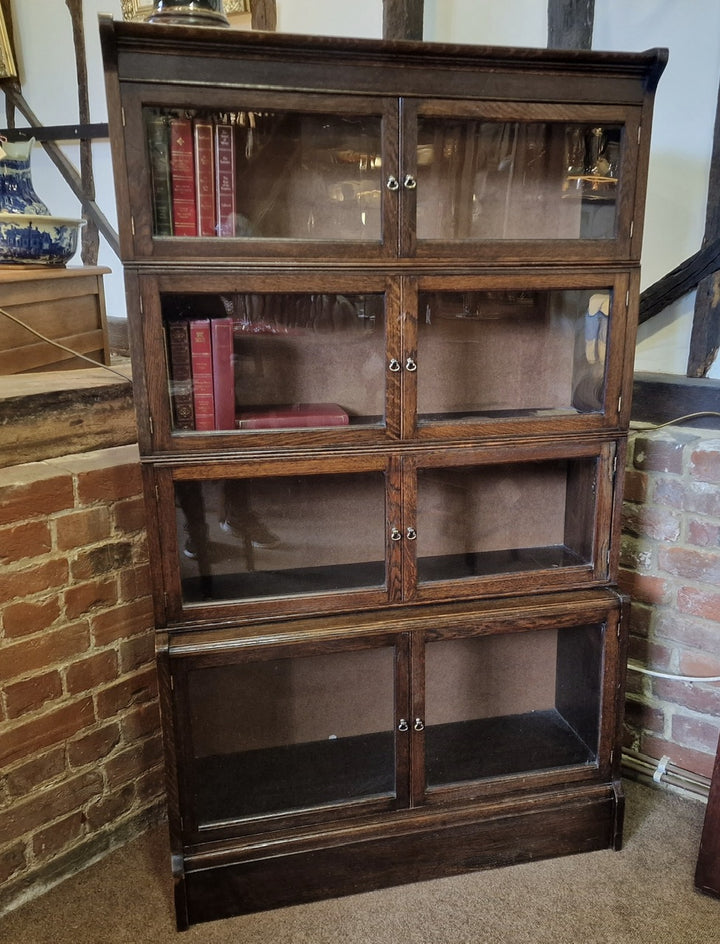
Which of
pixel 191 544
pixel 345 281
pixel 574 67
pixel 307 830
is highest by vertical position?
pixel 574 67

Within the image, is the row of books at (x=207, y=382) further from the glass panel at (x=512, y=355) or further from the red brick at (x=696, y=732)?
the red brick at (x=696, y=732)

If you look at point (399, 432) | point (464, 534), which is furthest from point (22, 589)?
point (464, 534)

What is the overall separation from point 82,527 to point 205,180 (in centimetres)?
77

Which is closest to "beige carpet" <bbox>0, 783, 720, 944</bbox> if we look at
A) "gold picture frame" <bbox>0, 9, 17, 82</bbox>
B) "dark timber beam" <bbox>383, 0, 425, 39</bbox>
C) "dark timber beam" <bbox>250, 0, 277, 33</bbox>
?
"dark timber beam" <bbox>383, 0, 425, 39</bbox>

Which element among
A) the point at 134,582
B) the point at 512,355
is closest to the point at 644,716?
the point at 512,355

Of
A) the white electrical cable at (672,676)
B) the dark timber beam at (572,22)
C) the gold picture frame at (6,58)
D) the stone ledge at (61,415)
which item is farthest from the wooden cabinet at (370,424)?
the gold picture frame at (6,58)

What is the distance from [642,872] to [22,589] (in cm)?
150

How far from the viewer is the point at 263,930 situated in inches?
59.3

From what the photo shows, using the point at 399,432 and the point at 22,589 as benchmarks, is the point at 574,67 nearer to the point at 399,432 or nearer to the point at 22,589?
the point at 399,432

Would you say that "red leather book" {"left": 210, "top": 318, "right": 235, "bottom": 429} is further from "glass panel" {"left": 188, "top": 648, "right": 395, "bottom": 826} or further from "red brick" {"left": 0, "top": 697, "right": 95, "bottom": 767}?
"red brick" {"left": 0, "top": 697, "right": 95, "bottom": 767}

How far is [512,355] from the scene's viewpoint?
5.16 feet

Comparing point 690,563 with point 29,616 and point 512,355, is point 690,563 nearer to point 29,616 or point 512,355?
point 512,355

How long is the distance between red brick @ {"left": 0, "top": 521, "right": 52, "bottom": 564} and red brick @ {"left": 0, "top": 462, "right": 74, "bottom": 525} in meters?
0.02

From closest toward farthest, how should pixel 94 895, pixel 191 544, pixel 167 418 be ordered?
pixel 167 418 → pixel 191 544 → pixel 94 895
